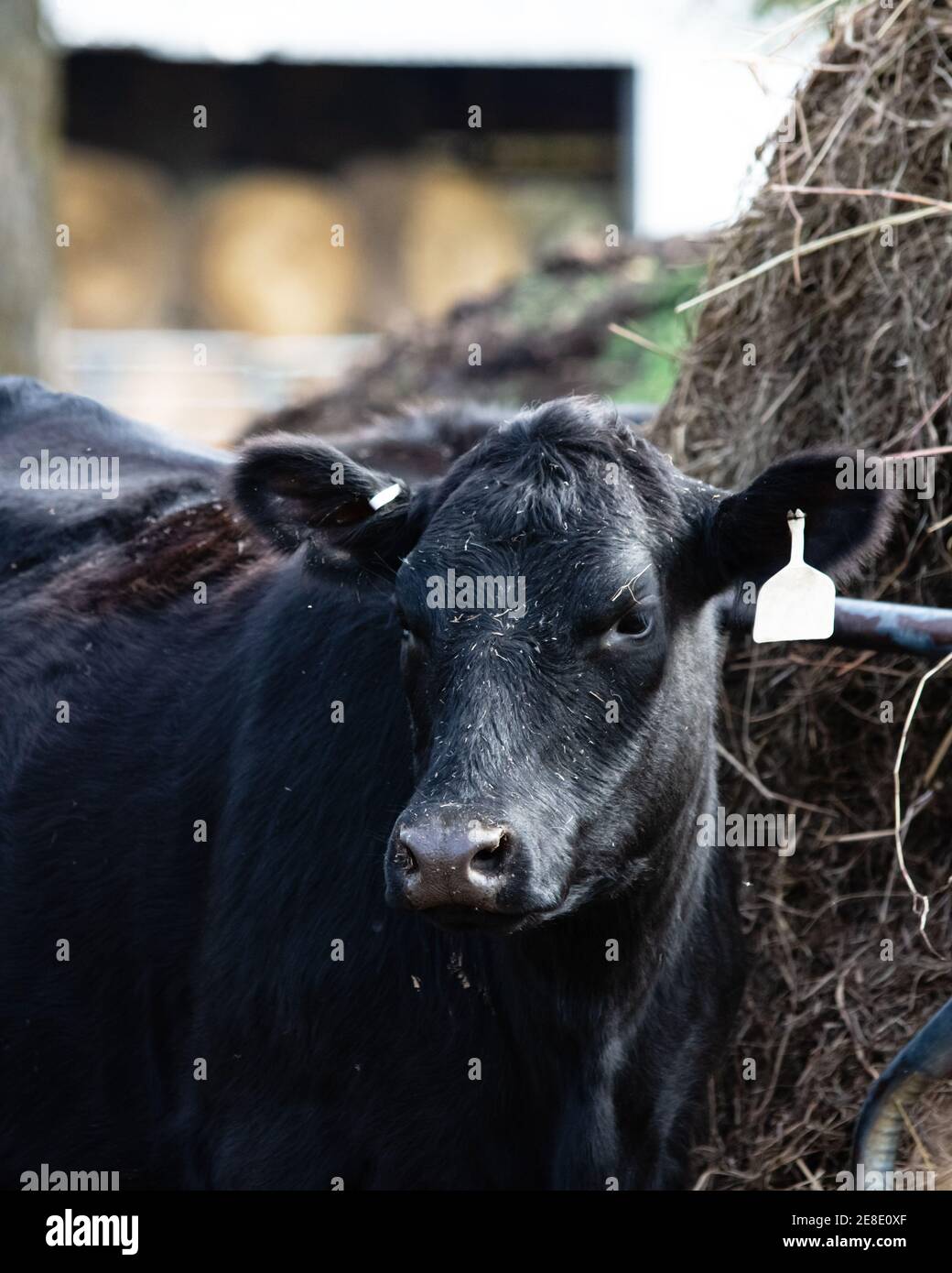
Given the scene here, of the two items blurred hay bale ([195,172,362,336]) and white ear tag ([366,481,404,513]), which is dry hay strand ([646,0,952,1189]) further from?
Result: blurred hay bale ([195,172,362,336])

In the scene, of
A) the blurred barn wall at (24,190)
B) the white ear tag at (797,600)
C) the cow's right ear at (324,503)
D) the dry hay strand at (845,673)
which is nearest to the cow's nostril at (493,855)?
the white ear tag at (797,600)

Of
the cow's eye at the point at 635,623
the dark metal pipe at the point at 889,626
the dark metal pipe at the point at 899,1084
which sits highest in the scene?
the cow's eye at the point at 635,623

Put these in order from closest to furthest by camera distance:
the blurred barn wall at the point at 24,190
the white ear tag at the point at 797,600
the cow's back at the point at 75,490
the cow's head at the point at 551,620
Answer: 1. the cow's head at the point at 551,620
2. the white ear tag at the point at 797,600
3. the cow's back at the point at 75,490
4. the blurred barn wall at the point at 24,190

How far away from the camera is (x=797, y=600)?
11.3 ft

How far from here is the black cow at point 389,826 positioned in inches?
129

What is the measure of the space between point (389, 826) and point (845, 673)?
1462 millimetres

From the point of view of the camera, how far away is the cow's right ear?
3.73 m

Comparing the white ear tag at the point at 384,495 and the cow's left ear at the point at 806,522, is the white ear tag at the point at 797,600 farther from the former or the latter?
the white ear tag at the point at 384,495

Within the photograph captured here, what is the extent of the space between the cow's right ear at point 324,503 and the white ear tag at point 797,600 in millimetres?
815

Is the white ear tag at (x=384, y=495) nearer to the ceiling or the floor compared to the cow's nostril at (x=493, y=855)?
nearer to the ceiling
